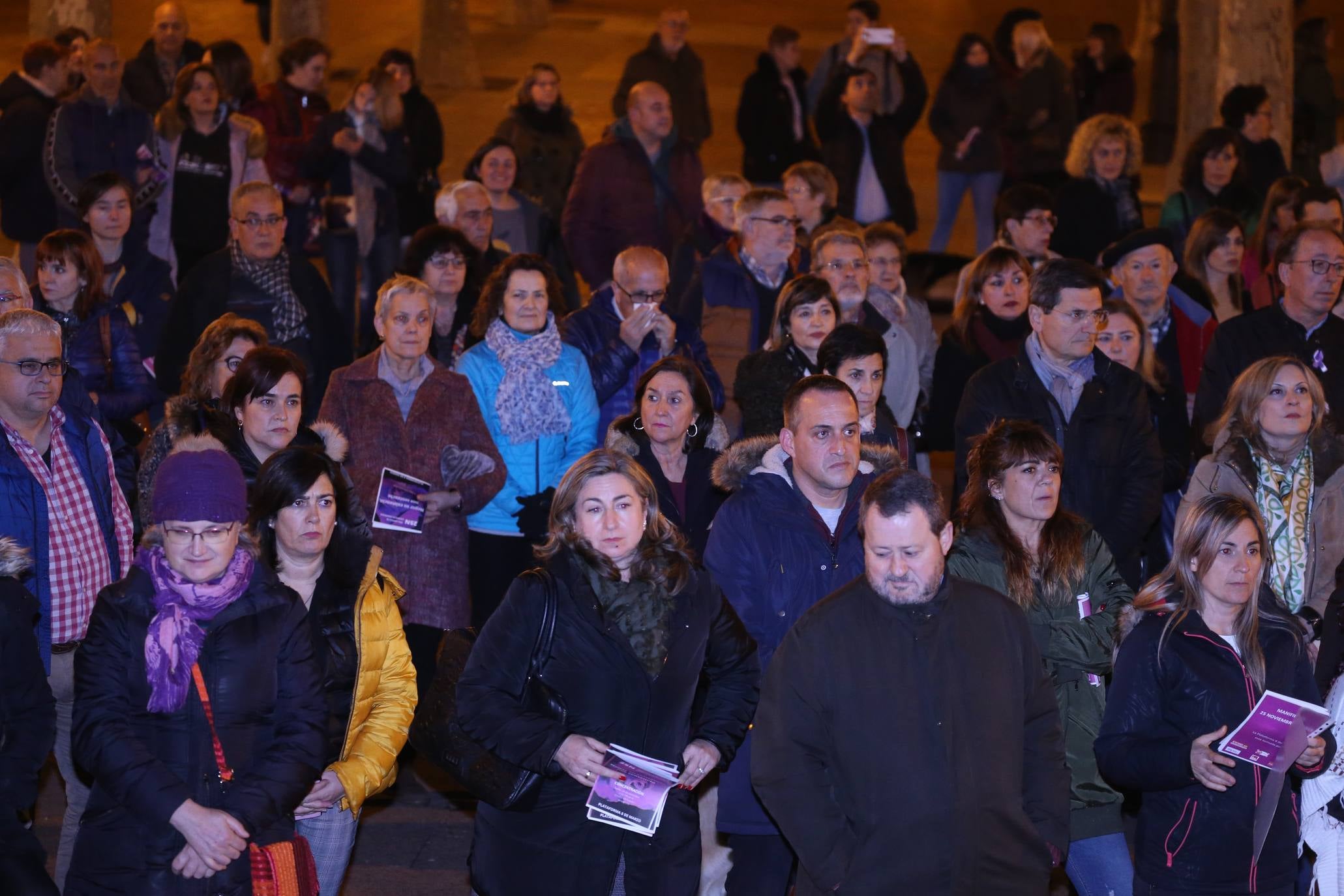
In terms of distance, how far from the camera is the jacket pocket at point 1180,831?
5055 mm

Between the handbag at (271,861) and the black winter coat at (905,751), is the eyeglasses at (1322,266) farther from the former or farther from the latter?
the handbag at (271,861)

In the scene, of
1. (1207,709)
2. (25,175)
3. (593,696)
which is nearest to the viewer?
(593,696)

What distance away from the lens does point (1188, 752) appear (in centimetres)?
497

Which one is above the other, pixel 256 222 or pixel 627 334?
pixel 256 222

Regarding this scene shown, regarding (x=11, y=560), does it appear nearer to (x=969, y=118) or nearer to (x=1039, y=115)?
(x=969, y=118)

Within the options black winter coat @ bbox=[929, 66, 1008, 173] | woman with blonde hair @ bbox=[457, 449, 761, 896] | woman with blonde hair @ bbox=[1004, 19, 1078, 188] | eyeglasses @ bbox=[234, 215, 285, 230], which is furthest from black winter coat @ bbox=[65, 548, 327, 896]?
woman with blonde hair @ bbox=[1004, 19, 1078, 188]

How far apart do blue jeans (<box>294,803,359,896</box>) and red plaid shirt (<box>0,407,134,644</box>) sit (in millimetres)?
1320

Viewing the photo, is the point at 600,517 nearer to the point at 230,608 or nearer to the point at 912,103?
the point at 230,608

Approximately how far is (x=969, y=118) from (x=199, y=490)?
10.8 metres

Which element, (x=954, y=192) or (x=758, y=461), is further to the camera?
(x=954, y=192)

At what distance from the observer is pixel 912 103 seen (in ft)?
45.6

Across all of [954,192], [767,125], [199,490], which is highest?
[767,125]

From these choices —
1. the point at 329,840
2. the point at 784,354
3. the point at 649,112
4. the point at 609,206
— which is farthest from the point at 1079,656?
the point at 649,112

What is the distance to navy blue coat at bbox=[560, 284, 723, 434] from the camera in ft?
25.9
